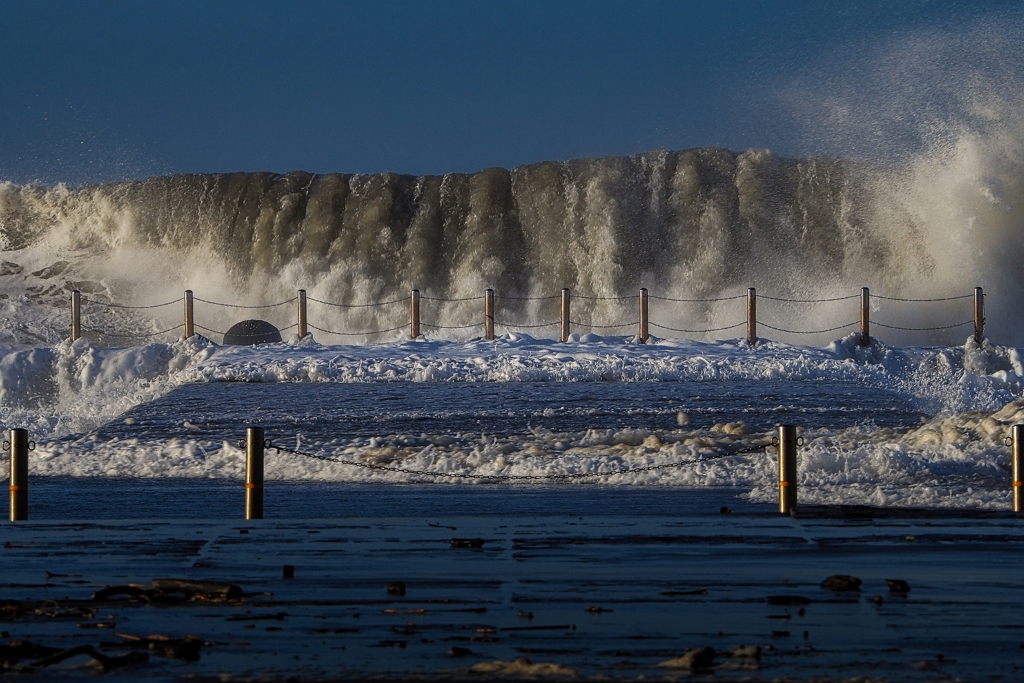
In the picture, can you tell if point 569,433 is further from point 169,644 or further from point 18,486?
point 169,644

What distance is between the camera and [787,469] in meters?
10.4

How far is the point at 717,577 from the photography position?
6.81 meters

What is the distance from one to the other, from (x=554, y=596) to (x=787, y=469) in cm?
452

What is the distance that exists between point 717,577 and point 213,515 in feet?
15.9

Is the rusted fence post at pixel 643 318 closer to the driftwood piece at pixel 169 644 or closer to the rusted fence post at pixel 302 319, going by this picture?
the rusted fence post at pixel 302 319

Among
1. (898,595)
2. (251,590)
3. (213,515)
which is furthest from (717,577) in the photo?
(213,515)

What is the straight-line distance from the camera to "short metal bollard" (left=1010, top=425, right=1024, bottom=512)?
34.4ft

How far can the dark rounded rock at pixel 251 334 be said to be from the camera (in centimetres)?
2950

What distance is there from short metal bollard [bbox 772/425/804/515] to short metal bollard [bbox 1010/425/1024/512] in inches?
59.3

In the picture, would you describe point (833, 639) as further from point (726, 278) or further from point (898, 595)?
point (726, 278)

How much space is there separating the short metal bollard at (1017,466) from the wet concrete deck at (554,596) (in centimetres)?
115

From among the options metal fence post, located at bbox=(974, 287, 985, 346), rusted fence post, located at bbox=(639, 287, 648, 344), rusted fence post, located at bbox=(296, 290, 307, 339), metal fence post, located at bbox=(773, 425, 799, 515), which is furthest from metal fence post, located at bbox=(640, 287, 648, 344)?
metal fence post, located at bbox=(773, 425, 799, 515)

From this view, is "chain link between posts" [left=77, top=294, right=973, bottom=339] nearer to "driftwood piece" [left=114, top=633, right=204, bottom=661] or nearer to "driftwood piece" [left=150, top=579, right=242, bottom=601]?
"driftwood piece" [left=150, top=579, right=242, bottom=601]

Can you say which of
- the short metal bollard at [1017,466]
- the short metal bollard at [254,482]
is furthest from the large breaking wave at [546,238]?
the short metal bollard at [254,482]
